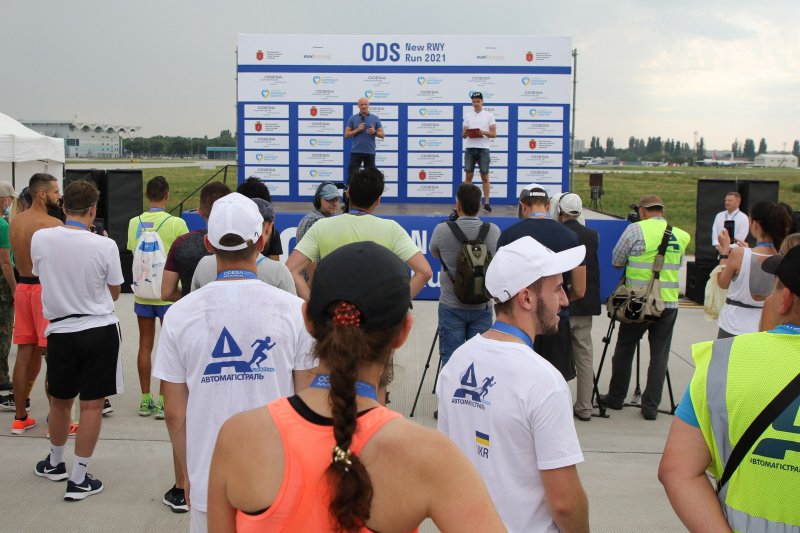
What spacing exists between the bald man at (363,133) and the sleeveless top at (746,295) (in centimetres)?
841

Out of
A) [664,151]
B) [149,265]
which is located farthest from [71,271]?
[664,151]

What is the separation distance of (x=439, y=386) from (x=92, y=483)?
3.29m

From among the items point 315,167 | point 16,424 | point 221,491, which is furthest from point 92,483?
point 315,167

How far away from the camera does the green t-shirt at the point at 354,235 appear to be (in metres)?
4.80

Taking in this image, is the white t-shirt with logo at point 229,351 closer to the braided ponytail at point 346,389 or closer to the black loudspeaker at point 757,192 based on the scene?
the braided ponytail at point 346,389

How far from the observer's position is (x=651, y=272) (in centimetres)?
645

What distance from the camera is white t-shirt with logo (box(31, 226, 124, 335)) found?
4.69 m

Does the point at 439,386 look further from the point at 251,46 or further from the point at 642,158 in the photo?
the point at 642,158

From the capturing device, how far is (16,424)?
19.6ft

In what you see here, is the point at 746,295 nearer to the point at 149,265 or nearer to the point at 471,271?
the point at 471,271

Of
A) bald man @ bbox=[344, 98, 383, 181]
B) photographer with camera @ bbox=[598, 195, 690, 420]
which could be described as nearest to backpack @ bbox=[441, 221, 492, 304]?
photographer with camera @ bbox=[598, 195, 690, 420]

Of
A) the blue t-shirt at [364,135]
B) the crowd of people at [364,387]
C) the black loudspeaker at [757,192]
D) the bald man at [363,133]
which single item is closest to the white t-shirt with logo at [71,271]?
the crowd of people at [364,387]

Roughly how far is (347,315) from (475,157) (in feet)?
41.3

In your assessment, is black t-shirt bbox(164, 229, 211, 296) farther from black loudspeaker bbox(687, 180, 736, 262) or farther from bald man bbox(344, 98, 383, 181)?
black loudspeaker bbox(687, 180, 736, 262)
